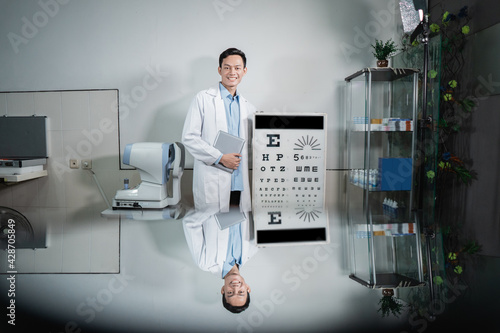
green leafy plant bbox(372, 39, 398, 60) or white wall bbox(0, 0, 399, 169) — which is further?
white wall bbox(0, 0, 399, 169)

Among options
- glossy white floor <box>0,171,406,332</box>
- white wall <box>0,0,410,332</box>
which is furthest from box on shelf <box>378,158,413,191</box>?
glossy white floor <box>0,171,406,332</box>

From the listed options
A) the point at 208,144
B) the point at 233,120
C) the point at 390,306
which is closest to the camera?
the point at 390,306

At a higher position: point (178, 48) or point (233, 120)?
point (178, 48)

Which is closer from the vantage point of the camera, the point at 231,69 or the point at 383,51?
the point at 231,69

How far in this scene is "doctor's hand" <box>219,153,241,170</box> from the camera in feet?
8.72

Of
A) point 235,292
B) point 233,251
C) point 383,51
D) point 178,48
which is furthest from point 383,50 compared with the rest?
point 235,292

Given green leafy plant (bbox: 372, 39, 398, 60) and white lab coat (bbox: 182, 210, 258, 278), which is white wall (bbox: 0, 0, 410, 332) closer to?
green leafy plant (bbox: 372, 39, 398, 60)

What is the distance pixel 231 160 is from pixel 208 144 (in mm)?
219

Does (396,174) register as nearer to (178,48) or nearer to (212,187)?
(212,187)

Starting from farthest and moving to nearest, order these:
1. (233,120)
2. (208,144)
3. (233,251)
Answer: (233,120)
(208,144)
(233,251)

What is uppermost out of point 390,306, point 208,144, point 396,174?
point 208,144

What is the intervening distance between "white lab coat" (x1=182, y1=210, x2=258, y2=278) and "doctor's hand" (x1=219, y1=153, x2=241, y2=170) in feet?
3.69

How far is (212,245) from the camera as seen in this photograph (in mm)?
1191

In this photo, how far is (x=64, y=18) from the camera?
119 inches
